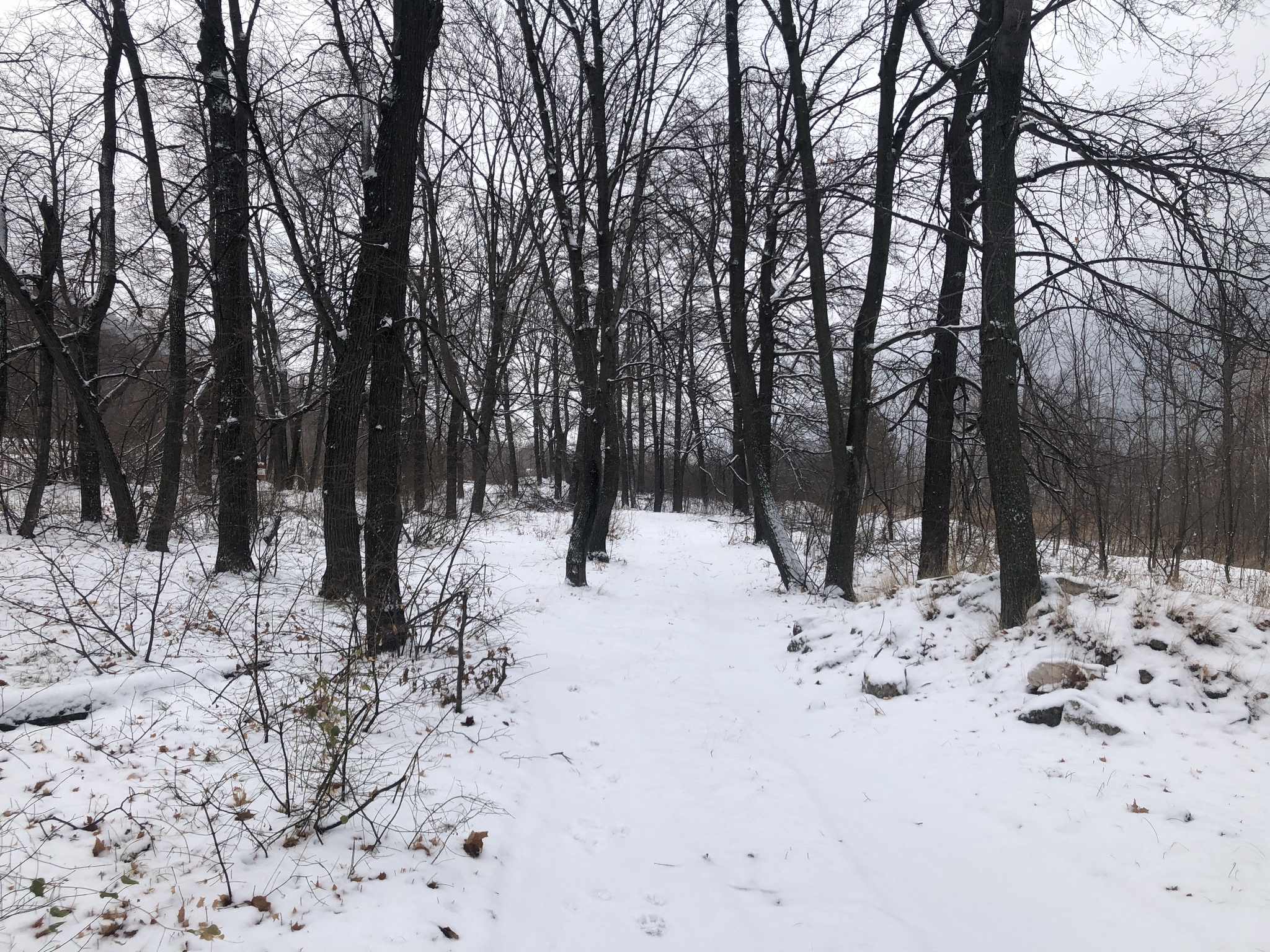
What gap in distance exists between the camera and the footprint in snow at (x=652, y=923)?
9.38 feet

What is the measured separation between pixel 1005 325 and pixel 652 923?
5.51 m

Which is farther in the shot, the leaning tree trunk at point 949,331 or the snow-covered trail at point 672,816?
the leaning tree trunk at point 949,331

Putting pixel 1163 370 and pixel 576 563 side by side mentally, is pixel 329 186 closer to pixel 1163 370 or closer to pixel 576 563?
pixel 576 563

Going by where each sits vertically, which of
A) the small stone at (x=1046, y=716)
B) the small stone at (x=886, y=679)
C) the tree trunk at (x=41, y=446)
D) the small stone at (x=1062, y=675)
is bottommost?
the small stone at (x=886, y=679)

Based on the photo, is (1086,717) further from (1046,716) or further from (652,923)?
(652,923)

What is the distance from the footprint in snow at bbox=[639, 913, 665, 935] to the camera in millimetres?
2859

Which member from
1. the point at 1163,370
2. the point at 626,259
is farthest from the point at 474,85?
the point at 1163,370

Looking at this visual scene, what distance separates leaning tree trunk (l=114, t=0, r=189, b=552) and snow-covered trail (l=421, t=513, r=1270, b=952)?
20.3 feet

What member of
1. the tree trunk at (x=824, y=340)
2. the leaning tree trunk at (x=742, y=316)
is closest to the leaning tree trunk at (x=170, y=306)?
the leaning tree trunk at (x=742, y=316)

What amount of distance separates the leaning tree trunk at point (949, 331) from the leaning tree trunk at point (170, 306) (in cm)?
981

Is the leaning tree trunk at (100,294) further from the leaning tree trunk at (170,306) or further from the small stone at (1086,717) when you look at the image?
the small stone at (1086,717)

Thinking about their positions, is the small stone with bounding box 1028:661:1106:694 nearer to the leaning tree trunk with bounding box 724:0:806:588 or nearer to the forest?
the forest

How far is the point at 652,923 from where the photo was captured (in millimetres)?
2910

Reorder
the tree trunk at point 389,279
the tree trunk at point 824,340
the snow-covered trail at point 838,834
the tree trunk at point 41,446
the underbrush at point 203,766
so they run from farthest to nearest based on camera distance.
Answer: the tree trunk at point 824,340 → the tree trunk at point 41,446 → the tree trunk at point 389,279 → the snow-covered trail at point 838,834 → the underbrush at point 203,766
